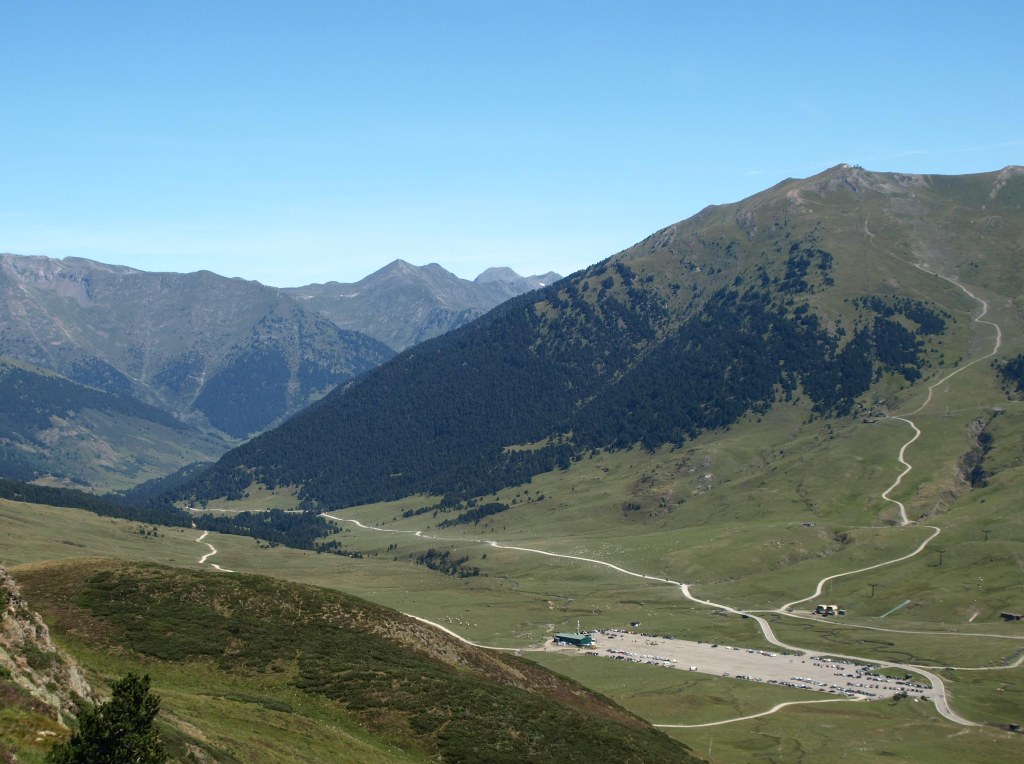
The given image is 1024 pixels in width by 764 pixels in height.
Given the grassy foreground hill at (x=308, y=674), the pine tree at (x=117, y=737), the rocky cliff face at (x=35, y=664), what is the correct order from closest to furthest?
the pine tree at (x=117, y=737), the rocky cliff face at (x=35, y=664), the grassy foreground hill at (x=308, y=674)

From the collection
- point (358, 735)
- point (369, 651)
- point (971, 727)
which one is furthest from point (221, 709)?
point (971, 727)

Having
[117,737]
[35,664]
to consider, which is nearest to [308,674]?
[35,664]

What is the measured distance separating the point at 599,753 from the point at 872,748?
72.5 metres

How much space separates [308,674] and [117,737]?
5219 centimetres

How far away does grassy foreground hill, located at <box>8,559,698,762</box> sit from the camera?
80.4 m

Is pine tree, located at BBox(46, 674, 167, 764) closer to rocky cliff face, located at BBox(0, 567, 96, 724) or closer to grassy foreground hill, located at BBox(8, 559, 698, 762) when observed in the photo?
rocky cliff face, located at BBox(0, 567, 96, 724)

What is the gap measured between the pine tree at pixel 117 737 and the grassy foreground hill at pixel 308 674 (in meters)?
21.8

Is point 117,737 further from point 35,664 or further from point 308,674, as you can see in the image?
point 308,674

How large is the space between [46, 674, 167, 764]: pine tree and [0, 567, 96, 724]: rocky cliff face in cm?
858

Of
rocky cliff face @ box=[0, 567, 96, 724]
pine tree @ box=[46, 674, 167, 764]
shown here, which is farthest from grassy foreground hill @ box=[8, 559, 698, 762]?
pine tree @ box=[46, 674, 167, 764]

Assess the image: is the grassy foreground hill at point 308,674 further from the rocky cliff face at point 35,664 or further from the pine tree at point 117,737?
the pine tree at point 117,737

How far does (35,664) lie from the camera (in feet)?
191

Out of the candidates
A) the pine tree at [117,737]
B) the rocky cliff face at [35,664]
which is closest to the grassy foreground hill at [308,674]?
the rocky cliff face at [35,664]

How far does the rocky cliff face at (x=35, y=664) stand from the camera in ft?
177
